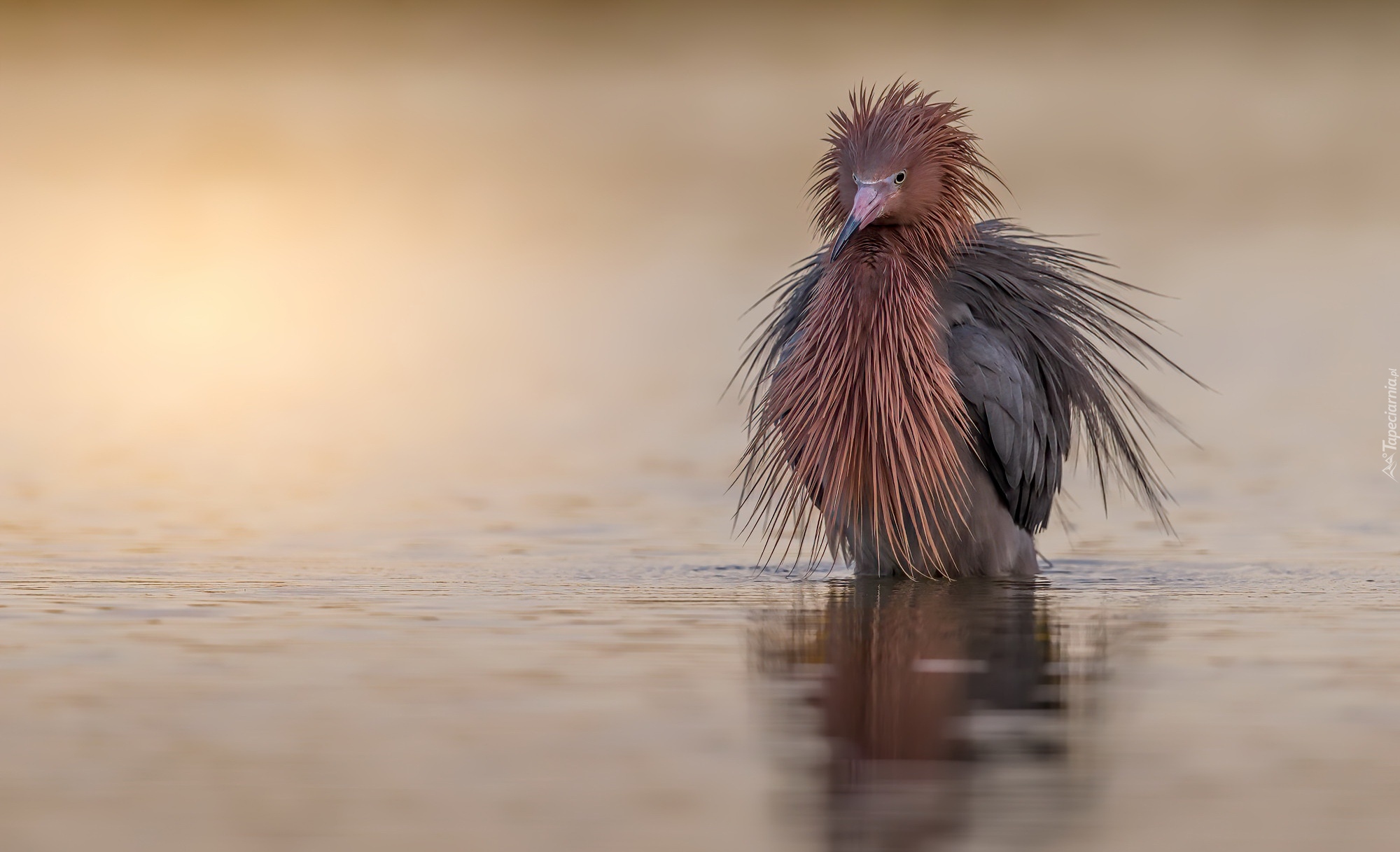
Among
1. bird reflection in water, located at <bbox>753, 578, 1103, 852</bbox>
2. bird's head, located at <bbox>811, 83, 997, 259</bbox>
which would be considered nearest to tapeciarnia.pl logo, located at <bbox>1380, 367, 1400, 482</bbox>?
bird's head, located at <bbox>811, 83, 997, 259</bbox>

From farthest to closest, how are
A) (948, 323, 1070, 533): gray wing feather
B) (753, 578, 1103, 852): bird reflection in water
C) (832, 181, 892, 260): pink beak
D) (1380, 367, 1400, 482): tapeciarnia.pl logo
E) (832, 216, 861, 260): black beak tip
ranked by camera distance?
(1380, 367, 1400, 482): tapeciarnia.pl logo < (948, 323, 1070, 533): gray wing feather < (832, 181, 892, 260): pink beak < (832, 216, 861, 260): black beak tip < (753, 578, 1103, 852): bird reflection in water

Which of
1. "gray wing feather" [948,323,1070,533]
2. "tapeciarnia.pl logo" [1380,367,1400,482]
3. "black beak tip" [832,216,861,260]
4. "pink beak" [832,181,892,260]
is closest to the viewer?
"black beak tip" [832,216,861,260]

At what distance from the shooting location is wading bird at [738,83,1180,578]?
22.7 feet

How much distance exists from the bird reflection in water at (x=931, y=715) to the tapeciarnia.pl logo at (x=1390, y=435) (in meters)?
4.99

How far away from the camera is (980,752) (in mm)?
3922

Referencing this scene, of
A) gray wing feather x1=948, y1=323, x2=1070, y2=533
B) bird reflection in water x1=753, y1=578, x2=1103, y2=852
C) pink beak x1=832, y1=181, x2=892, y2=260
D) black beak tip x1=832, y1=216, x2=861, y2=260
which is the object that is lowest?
bird reflection in water x1=753, y1=578, x2=1103, y2=852

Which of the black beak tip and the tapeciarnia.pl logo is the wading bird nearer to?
the black beak tip

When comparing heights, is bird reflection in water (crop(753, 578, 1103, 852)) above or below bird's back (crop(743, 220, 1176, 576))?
below

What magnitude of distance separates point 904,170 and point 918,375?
0.73 meters

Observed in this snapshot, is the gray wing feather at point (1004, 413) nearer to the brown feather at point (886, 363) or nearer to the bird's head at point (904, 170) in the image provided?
the brown feather at point (886, 363)

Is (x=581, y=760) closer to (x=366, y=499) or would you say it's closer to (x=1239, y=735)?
(x=1239, y=735)

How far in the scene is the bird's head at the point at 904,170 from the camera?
6980mm

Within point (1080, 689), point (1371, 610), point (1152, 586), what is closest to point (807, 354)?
point (1152, 586)

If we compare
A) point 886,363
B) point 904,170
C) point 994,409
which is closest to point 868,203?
point 904,170
